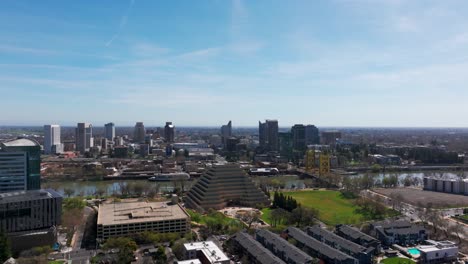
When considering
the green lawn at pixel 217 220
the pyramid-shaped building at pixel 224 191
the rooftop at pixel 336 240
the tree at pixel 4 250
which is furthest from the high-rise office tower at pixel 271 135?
the tree at pixel 4 250

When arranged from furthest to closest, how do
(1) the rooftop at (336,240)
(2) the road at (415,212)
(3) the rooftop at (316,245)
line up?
1. (2) the road at (415,212)
2. (1) the rooftop at (336,240)
3. (3) the rooftop at (316,245)

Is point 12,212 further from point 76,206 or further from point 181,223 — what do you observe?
point 181,223

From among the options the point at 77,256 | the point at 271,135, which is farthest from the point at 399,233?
the point at 271,135

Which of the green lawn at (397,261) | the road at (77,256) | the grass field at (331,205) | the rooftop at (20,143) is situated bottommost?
the road at (77,256)

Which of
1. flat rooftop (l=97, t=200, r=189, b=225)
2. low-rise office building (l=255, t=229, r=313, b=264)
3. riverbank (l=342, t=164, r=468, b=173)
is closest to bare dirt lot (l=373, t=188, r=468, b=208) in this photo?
low-rise office building (l=255, t=229, r=313, b=264)

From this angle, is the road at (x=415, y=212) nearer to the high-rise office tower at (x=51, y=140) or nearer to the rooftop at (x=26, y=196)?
the rooftop at (x=26, y=196)

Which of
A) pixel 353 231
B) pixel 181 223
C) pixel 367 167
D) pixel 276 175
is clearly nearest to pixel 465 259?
pixel 353 231
